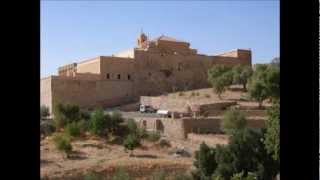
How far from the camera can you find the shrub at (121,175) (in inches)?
372

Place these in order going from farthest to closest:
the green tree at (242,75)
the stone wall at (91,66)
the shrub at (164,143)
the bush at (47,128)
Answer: the stone wall at (91,66) < the green tree at (242,75) < the bush at (47,128) < the shrub at (164,143)

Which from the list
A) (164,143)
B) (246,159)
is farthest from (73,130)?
(246,159)

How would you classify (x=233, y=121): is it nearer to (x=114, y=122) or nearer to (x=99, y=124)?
(x=114, y=122)

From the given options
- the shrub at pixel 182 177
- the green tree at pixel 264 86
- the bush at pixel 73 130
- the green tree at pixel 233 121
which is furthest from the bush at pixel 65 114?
the shrub at pixel 182 177

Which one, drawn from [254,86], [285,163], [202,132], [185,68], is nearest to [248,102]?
[254,86]

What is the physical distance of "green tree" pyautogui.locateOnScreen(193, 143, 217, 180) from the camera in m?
9.20

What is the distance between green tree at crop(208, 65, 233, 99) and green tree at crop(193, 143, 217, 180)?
9.49 meters

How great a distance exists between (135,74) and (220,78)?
399 centimetres

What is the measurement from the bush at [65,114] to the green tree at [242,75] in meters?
7.41

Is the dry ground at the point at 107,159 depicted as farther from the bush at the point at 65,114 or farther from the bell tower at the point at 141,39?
the bell tower at the point at 141,39

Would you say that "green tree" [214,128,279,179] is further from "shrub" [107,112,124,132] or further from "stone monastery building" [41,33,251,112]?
"stone monastery building" [41,33,251,112]
